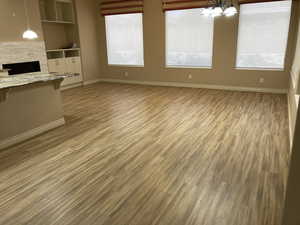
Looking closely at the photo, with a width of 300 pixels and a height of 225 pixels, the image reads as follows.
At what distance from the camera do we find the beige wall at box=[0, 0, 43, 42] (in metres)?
5.76

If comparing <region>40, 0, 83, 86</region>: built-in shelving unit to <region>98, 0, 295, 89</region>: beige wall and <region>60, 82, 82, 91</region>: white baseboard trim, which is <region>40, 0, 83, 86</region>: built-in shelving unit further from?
<region>98, 0, 295, 89</region>: beige wall

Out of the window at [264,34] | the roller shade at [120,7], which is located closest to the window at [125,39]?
the roller shade at [120,7]

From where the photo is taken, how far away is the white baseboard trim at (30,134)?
3.51 metres

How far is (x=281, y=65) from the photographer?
6.03 metres

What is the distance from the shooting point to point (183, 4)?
21.8 ft

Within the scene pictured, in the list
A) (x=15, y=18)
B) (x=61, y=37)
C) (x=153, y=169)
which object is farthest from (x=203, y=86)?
(x=15, y=18)

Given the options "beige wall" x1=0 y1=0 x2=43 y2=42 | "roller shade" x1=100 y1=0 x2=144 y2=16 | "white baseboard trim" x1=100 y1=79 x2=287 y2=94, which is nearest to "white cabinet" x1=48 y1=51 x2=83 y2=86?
"beige wall" x1=0 y1=0 x2=43 y2=42

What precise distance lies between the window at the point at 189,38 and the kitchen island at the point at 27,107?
4.01 metres

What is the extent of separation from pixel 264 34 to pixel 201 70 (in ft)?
5.86

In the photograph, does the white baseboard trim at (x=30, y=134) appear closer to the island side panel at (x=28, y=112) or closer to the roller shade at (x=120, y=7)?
the island side panel at (x=28, y=112)

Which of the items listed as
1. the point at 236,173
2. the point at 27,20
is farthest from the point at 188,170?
the point at 27,20

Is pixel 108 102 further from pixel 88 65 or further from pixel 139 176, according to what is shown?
pixel 139 176

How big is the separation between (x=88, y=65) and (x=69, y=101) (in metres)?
2.39

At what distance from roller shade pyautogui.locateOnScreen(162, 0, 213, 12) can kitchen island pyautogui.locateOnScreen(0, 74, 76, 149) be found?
412 cm
